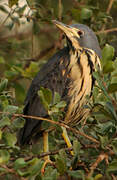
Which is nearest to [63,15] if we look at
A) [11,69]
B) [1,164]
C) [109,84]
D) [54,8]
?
[54,8]

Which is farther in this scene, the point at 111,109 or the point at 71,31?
the point at 71,31

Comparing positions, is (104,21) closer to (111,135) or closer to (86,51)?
(86,51)

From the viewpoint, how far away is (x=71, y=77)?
3.86m

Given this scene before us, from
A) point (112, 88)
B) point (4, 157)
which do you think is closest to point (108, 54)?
point (112, 88)

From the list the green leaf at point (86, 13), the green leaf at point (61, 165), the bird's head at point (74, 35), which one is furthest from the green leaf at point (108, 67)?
the green leaf at point (86, 13)

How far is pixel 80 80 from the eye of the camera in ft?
12.5

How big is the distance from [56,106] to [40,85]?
160cm

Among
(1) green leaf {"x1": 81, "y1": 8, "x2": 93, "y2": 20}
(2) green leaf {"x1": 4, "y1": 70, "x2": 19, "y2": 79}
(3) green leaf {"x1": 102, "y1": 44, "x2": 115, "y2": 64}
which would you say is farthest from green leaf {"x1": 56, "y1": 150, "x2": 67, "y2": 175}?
(1) green leaf {"x1": 81, "y1": 8, "x2": 93, "y2": 20}

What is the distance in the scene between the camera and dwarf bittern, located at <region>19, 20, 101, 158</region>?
3801mm

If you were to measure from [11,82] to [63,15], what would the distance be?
1.00m

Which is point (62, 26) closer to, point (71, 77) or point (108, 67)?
point (71, 77)

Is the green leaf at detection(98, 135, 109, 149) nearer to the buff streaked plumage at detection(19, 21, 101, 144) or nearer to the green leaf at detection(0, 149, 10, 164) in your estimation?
the green leaf at detection(0, 149, 10, 164)

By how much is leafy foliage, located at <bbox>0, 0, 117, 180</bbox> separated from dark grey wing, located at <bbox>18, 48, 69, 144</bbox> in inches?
4.7

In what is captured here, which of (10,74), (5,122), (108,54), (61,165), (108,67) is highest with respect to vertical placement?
(10,74)
